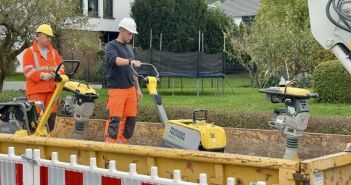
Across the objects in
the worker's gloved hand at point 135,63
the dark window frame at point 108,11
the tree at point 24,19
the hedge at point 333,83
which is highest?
the dark window frame at point 108,11

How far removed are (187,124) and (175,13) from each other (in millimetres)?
32150

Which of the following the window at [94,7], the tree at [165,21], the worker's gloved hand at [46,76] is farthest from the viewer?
the tree at [165,21]

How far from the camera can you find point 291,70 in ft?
73.9

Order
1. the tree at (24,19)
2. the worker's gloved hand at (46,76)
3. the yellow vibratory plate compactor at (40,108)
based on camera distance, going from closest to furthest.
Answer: the yellow vibratory plate compactor at (40,108)
the worker's gloved hand at (46,76)
the tree at (24,19)

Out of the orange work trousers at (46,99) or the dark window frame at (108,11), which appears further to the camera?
the dark window frame at (108,11)

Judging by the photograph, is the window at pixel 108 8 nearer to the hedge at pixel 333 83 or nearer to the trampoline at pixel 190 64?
the trampoline at pixel 190 64

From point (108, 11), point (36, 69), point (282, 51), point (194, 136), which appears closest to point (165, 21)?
point (108, 11)

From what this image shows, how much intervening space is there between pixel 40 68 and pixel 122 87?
1.17m

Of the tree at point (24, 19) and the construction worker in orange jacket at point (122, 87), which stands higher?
the tree at point (24, 19)

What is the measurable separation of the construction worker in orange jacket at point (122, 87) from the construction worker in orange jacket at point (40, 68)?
0.73m

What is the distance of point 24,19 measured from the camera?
17.4 m

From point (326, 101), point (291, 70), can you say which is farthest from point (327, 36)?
point (291, 70)

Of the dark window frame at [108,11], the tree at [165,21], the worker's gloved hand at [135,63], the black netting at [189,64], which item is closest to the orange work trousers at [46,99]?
the worker's gloved hand at [135,63]

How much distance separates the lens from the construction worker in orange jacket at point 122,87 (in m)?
7.54
